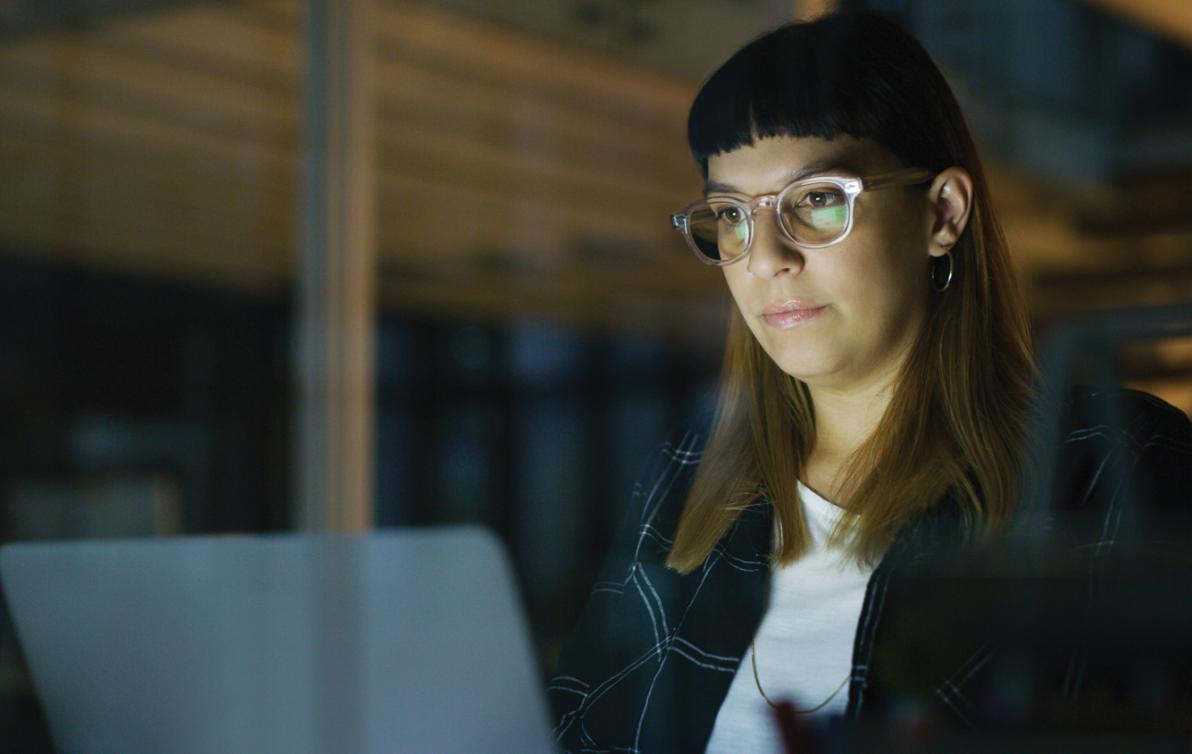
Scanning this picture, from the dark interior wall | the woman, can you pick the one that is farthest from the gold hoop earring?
the dark interior wall

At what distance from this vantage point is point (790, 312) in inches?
38.5

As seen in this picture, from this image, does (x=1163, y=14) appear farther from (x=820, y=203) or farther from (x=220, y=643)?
(x=220, y=643)

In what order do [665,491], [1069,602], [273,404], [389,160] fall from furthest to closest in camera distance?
[273,404]
[389,160]
[665,491]
[1069,602]

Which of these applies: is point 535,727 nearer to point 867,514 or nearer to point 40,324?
point 867,514

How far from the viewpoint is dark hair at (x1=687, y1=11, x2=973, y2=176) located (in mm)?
963

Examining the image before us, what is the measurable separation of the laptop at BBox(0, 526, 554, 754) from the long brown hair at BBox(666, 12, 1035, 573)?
175 mm

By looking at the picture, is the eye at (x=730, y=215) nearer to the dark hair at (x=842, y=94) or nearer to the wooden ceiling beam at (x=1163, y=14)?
the dark hair at (x=842, y=94)

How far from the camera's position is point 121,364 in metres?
4.84

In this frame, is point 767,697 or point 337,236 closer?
point 767,697

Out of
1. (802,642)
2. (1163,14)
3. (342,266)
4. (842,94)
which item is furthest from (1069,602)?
(342,266)

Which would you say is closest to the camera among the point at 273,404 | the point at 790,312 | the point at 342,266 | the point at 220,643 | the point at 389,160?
the point at 790,312

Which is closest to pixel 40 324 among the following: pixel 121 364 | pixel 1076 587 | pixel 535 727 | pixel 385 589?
pixel 121 364

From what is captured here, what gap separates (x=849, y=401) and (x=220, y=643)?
622 millimetres

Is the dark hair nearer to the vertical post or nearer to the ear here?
the ear
